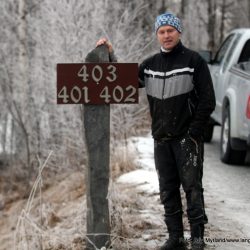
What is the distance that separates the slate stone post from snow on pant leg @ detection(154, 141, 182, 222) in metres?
0.42

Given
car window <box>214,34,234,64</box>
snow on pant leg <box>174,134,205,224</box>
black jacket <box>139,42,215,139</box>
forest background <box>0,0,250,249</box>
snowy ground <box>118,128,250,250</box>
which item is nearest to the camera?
black jacket <box>139,42,215,139</box>

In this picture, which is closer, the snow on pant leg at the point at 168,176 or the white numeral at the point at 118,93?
the white numeral at the point at 118,93

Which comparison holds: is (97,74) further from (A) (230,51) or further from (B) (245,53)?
(A) (230,51)

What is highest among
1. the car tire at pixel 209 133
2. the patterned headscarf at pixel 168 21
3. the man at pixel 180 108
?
the patterned headscarf at pixel 168 21

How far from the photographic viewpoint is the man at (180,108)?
4.32m

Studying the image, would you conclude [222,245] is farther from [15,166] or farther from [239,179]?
[15,166]

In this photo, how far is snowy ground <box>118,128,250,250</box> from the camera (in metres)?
5.11

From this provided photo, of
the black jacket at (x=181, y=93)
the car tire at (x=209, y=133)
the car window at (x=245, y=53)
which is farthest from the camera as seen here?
the car tire at (x=209, y=133)

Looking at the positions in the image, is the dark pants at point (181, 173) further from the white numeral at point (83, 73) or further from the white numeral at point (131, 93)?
the white numeral at point (83, 73)

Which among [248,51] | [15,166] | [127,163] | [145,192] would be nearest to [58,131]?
[15,166]

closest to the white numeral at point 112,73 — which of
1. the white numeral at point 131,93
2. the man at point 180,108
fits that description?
the white numeral at point 131,93

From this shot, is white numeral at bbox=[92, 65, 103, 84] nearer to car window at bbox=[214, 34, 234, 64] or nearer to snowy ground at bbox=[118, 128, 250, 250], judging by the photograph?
snowy ground at bbox=[118, 128, 250, 250]

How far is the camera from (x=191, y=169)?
14.5 ft

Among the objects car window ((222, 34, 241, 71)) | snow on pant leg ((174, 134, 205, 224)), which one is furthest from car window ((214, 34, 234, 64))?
snow on pant leg ((174, 134, 205, 224))
